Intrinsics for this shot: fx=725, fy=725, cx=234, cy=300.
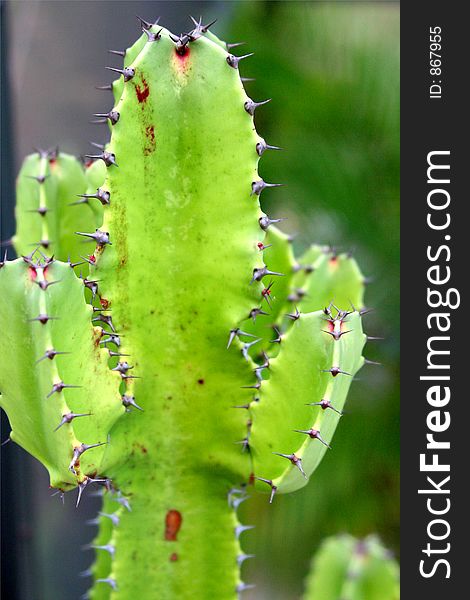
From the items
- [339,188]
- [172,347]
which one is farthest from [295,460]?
[339,188]

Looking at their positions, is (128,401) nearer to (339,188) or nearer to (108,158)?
(108,158)

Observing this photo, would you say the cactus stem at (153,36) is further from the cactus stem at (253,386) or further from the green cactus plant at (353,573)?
the green cactus plant at (353,573)

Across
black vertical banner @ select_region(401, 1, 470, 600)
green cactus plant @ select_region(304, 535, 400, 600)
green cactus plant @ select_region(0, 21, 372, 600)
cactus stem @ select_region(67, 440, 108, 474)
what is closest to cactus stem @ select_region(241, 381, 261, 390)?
green cactus plant @ select_region(0, 21, 372, 600)

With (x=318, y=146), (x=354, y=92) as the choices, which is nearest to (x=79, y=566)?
(x=318, y=146)

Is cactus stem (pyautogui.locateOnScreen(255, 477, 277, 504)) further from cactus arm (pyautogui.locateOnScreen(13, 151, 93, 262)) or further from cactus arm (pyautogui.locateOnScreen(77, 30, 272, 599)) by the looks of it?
cactus arm (pyautogui.locateOnScreen(13, 151, 93, 262))

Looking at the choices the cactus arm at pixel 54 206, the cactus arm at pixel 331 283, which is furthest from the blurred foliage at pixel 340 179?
the cactus arm at pixel 54 206

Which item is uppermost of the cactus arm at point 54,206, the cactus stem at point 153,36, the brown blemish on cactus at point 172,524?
the cactus stem at point 153,36
